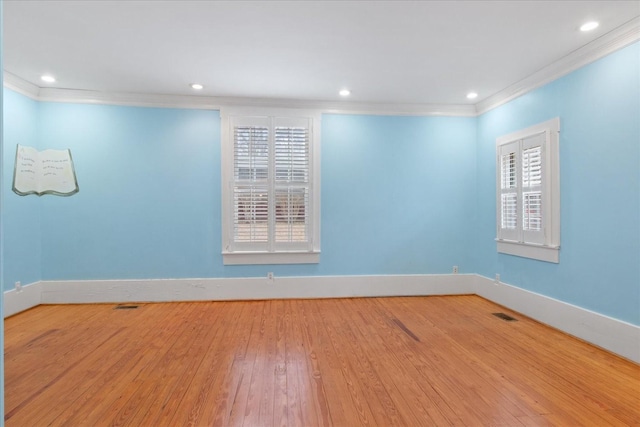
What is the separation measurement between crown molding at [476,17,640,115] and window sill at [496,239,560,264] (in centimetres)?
180

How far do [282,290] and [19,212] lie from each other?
3309mm

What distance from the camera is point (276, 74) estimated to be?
11.7 feet

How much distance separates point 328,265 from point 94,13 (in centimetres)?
359

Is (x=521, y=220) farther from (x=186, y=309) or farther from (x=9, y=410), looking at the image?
(x=9, y=410)

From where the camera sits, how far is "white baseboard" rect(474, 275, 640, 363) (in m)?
2.67

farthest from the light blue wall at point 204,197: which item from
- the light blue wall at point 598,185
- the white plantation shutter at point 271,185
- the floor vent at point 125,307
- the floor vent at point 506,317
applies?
the light blue wall at point 598,185

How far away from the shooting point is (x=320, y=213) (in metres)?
4.50

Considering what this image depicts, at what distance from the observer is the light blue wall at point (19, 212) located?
3664mm

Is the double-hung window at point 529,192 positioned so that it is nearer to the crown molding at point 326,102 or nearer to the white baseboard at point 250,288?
the crown molding at point 326,102

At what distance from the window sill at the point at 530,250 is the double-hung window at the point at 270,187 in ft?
7.97

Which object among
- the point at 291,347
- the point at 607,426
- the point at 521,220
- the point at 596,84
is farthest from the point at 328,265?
the point at 596,84

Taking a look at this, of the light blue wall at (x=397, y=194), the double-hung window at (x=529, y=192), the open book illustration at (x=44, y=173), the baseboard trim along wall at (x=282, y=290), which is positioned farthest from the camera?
the light blue wall at (x=397, y=194)

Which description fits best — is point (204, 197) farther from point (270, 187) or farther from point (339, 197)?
point (339, 197)

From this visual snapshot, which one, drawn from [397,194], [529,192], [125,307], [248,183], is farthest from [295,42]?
[125,307]
